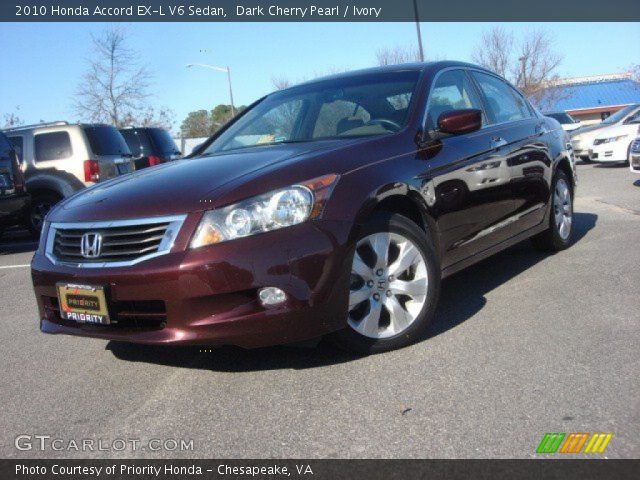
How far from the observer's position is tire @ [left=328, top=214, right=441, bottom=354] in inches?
138

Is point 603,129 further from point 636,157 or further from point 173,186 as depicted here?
point 173,186

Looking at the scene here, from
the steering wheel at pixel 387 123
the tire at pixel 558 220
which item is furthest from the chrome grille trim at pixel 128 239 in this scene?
the tire at pixel 558 220

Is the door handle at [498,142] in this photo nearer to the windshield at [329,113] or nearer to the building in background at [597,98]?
the windshield at [329,113]

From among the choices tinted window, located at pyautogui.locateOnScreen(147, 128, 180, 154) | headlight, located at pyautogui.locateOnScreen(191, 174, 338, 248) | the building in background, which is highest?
tinted window, located at pyautogui.locateOnScreen(147, 128, 180, 154)

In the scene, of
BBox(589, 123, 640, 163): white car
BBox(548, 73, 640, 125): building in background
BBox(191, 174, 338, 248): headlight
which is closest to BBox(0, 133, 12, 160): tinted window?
BBox(191, 174, 338, 248): headlight

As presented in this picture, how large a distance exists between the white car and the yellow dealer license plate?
14.1 meters

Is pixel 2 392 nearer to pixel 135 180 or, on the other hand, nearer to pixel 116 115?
pixel 135 180

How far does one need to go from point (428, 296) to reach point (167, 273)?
1487mm

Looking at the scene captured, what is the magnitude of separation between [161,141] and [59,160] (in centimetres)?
429

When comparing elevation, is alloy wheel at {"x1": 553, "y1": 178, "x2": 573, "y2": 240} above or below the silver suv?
below
